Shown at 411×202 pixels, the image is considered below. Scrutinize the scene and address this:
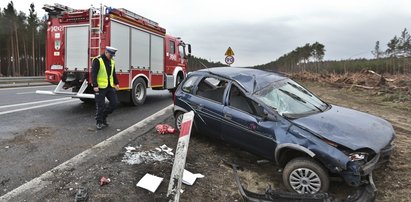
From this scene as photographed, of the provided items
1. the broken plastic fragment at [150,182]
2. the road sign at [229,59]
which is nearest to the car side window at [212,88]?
the broken plastic fragment at [150,182]

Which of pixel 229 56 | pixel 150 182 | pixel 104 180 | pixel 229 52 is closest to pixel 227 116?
pixel 150 182

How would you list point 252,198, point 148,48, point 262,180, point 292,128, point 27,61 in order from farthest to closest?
point 27,61 → point 148,48 → point 262,180 → point 292,128 → point 252,198

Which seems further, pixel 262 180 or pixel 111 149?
pixel 111 149

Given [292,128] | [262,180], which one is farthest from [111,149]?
[292,128]

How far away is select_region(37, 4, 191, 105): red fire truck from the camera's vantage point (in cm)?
978

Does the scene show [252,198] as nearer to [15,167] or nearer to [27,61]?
[15,167]

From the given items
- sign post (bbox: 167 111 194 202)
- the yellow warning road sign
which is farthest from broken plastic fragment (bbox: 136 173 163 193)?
the yellow warning road sign

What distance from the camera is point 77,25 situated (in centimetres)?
1014

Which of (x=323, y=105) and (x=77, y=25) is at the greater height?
(x=77, y=25)

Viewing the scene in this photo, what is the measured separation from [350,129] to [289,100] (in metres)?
1.15

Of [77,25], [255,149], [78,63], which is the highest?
[77,25]

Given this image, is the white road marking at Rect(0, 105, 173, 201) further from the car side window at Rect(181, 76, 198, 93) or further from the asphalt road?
the car side window at Rect(181, 76, 198, 93)

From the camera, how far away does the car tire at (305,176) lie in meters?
4.19

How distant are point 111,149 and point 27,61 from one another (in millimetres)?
49172
